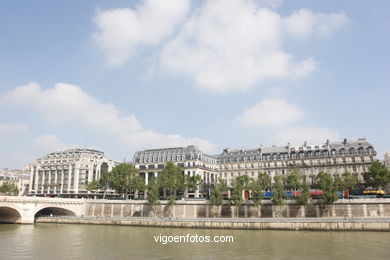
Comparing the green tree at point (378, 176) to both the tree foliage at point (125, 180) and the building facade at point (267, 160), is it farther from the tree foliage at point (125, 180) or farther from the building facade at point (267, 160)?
the tree foliage at point (125, 180)

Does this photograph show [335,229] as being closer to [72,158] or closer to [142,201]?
[142,201]

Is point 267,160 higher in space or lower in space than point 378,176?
higher

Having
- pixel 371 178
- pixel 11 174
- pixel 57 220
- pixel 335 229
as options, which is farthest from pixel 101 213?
pixel 11 174

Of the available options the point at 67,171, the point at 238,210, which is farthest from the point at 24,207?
the point at 67,171

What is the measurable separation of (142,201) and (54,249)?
1635 inches

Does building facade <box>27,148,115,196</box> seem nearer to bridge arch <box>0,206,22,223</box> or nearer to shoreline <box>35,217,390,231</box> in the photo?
bridge arch <box>0,206,22,223</box>

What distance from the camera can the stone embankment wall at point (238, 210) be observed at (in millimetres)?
65938

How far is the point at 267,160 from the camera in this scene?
347 ft

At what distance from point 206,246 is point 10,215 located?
2154 inches

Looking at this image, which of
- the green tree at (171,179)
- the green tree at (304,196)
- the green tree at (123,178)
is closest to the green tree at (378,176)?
the green tree at (304,196)

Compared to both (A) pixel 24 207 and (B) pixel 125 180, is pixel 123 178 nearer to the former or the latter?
(B) pixel 125 180

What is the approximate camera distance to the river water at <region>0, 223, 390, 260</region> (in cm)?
3828

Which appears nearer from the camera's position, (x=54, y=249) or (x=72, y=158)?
(x=54, y=249)

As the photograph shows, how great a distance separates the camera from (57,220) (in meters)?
80.3
